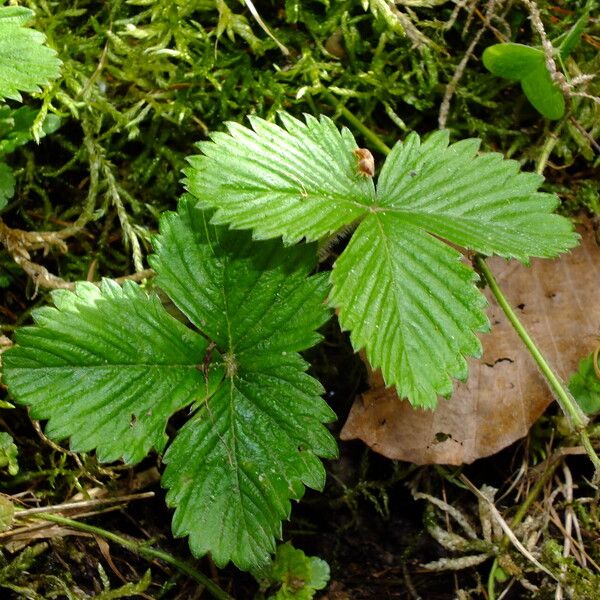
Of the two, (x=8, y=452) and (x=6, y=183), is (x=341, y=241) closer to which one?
(x=6, y=183)

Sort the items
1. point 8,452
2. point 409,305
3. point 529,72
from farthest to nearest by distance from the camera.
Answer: point 529,72
point 8,452
point 409,305

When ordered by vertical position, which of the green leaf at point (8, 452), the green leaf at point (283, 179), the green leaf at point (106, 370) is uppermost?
the green leaf at point (283, 179)

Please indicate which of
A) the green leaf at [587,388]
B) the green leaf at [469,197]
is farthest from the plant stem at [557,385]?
the green leaf at [469,197]

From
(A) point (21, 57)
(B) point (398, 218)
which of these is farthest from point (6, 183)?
(B) point (398, 218)

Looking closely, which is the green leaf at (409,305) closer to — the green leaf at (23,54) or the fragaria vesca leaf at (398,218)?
the fragaria vesca leaf at (398,218)

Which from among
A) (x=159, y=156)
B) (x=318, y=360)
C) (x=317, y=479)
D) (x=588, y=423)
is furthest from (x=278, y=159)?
(x=588, y=423)

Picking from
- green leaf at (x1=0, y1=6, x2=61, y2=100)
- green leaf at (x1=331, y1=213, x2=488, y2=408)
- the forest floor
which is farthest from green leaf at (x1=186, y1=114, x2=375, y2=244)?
green leaf at (x1=0, y1=6, x2=61, y2=100)
